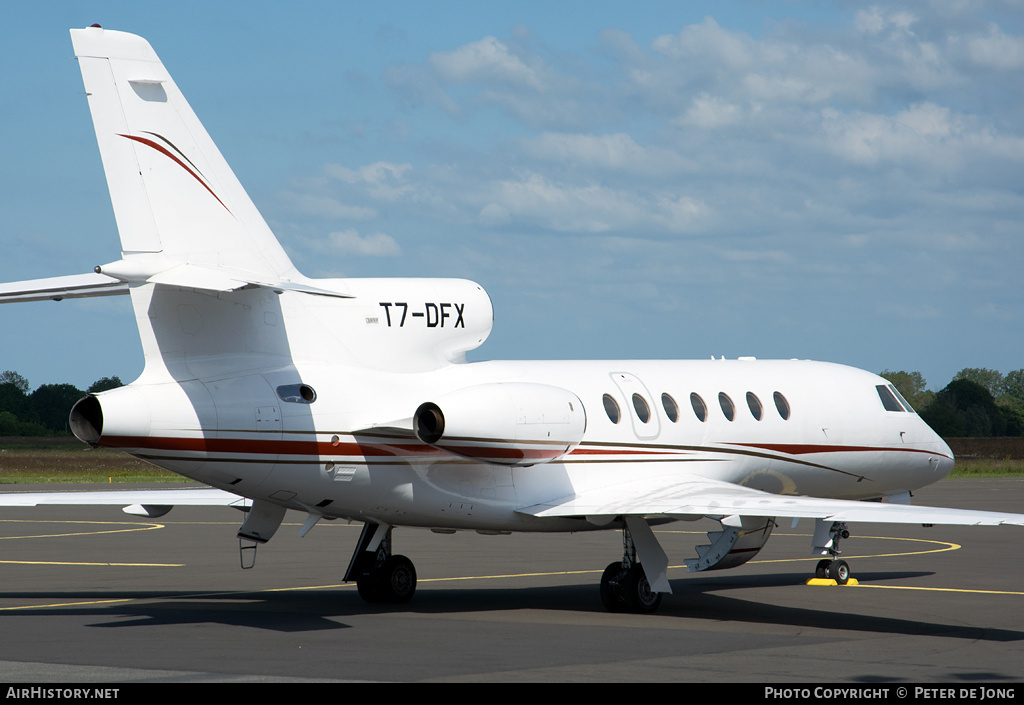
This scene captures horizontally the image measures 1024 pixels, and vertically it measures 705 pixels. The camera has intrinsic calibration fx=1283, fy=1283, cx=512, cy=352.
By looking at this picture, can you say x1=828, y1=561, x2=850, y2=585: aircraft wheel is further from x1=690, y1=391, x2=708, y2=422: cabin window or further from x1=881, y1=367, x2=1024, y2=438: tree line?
x1=881, y1=367, x2=1024, y2=438: tree line

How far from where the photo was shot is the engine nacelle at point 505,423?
15.5 metres

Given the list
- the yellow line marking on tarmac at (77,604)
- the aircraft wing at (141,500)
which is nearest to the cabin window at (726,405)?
the aircraft wing at (141,500)

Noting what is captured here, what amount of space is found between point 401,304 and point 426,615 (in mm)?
4123

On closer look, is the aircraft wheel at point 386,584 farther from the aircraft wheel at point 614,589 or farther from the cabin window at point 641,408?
the cabin window at point 641,408

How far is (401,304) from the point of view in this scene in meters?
16.4

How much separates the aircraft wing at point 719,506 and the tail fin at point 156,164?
524 cm

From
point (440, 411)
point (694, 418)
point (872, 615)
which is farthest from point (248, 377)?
point (872, 615)

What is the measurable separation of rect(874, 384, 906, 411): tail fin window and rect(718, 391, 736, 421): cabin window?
3635 millimetres

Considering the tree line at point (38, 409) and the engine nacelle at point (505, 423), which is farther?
the tree line at point (38, 409)

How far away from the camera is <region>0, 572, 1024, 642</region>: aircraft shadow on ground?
51.7ft

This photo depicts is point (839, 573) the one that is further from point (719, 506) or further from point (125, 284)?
point (125, 284)

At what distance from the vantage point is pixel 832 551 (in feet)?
68.9

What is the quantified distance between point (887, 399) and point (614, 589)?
740cm

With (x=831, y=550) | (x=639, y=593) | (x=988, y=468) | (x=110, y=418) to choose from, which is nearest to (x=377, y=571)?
(x=639, y=593)
